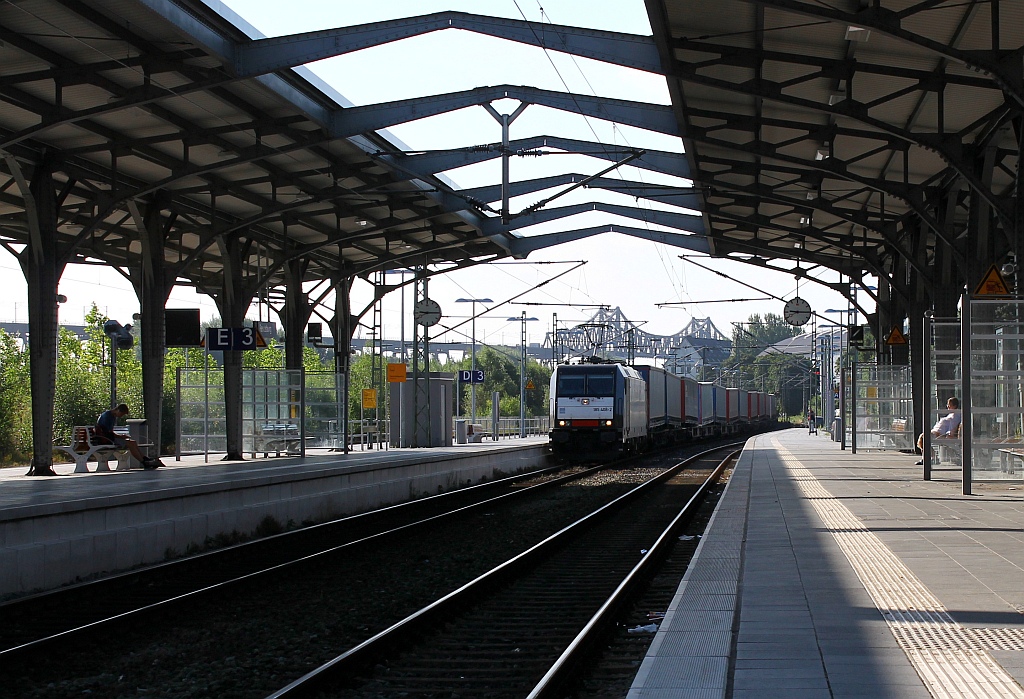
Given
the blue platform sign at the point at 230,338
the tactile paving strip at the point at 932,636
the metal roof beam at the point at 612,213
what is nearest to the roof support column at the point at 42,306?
the blue platform sign at the point at 230,338

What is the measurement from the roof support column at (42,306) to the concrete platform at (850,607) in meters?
12.0

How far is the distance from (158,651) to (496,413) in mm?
38974

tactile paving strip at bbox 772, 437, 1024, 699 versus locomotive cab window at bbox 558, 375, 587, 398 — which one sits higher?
locomotive cab window at bbox 558, 375, 587, 398

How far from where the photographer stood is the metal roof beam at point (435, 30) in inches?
703

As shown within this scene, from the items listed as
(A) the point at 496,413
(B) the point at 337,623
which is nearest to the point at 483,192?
(A) the point at 496,413

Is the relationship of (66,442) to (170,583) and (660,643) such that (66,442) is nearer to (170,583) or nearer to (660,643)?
(170,583)

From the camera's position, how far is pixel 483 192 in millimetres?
30250

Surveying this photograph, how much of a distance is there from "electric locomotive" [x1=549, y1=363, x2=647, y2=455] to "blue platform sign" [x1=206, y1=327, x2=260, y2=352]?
44.5 ft

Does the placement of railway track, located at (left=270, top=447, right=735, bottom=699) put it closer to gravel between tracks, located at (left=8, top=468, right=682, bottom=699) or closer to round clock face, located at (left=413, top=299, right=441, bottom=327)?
gravel between tracks, located at (left=8, top=468, right=682, bottom=699)

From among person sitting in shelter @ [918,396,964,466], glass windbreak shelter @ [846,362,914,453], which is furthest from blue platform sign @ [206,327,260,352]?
glass windbreak shelter @ [846,362,914,453]

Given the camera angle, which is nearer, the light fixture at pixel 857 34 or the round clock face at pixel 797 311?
the light fixture at pixel 857 34

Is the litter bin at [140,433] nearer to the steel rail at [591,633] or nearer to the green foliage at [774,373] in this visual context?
the steel rail at [591,633]

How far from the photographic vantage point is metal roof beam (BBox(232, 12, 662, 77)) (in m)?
17.8

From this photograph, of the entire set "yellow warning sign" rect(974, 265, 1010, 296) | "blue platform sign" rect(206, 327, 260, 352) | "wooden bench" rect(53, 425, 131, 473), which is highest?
"yellow warning sign" rect(974, 265, 1010, 296)
